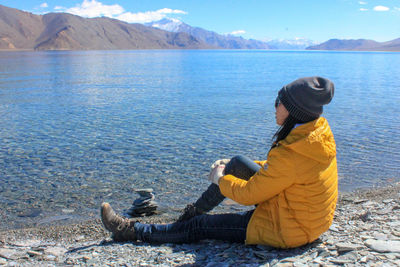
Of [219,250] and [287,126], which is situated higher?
[287,126]

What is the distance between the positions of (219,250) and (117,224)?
5.01 feet

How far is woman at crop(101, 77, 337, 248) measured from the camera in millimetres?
3867

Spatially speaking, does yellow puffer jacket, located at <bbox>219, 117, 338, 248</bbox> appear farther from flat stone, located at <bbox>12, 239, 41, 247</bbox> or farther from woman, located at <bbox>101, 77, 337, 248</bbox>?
flat stone, located at <bbox>12, 239, 41, 247</bbox>

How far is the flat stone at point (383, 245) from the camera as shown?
4.30 m

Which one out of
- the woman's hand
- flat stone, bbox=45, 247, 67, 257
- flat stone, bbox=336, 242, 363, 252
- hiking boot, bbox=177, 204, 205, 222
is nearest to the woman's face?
the woman's hand

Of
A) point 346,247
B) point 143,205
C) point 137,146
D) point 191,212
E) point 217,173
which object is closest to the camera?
point 346,247

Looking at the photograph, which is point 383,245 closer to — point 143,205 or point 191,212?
point 191,212

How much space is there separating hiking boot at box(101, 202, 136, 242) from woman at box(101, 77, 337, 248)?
1.26m

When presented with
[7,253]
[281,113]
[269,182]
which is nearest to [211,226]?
[269,182]

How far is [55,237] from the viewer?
6.73 metres

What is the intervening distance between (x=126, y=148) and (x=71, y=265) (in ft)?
28.6

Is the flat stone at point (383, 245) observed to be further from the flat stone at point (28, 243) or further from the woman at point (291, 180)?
the flat stone at point (28, 243)

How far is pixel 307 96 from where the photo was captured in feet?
12.7

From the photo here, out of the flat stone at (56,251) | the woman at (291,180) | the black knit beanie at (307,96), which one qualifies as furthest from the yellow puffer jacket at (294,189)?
the flat stone at (56,251)
